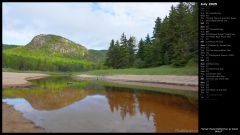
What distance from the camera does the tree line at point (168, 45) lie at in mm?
35750

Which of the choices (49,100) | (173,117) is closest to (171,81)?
(49,100)

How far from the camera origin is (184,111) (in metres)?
15.2

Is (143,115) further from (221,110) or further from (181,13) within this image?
(181,13)

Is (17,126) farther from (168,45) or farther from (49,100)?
(168,45)

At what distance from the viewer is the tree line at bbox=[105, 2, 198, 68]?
117ft

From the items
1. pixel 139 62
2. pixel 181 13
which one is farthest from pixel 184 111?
pixel 139 62

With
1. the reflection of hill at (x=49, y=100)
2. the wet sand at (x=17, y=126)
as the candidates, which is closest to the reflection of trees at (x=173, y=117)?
the wet sand at (x=17, y=126)

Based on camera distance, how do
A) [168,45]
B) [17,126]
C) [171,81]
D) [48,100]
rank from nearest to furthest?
[17,126]
[48,100]
[171,81]
[168,45]

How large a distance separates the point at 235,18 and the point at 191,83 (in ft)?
80.3

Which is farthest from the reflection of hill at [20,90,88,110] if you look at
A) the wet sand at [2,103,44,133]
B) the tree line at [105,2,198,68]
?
the tree line at [105,2,198,68]

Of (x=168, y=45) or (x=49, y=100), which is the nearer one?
(x=49, y=100)

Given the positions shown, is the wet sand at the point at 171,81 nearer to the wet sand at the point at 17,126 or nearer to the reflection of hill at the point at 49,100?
the reflection of hill at the point at 49,100

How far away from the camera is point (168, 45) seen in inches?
1991

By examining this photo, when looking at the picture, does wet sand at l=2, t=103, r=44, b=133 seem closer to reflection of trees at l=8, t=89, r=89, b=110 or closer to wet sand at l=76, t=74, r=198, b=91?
reflection of trees at l=8, t=89, r=89, b=110
